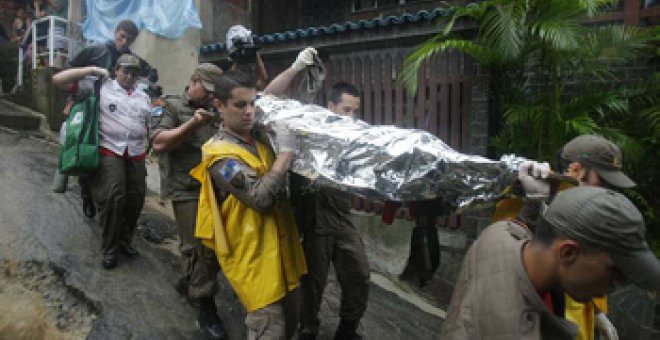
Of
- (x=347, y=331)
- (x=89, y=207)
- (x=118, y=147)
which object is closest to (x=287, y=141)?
(x=347, y=331)

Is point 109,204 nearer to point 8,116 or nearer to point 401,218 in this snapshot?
point 401,218

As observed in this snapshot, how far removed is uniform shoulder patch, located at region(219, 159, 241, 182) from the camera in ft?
8.38

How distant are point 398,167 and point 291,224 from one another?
991 millimetres

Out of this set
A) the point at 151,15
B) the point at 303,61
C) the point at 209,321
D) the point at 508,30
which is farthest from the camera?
the point at 151,15

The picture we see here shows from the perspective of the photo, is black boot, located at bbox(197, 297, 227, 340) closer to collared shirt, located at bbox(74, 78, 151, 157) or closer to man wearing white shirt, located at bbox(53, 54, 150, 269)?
man wearing white shirt, located at bbox(53, 54, 150, 269)

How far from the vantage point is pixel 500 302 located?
4.86 feet

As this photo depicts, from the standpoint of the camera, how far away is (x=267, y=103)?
2922 mm

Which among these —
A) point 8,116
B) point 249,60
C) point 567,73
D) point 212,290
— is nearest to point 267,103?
point 249,60

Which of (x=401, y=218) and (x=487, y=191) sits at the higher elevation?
Answer: (x=487, y=191)

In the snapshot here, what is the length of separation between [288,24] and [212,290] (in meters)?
6.88

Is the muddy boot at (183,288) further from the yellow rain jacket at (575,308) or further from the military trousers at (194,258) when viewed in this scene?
the yellow rain jacket at (575,308)

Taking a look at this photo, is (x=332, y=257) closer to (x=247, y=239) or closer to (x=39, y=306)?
(x=247, y=239)

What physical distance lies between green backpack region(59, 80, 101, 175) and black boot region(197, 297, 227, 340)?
59.5 inches

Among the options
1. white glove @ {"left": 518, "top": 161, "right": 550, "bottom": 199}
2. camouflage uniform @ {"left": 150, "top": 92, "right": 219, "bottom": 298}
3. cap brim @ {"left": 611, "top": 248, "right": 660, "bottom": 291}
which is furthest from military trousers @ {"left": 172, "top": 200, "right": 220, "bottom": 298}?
cap brim @ {"left": 611, "top": 248, "right": 660, "bottom": 291}
